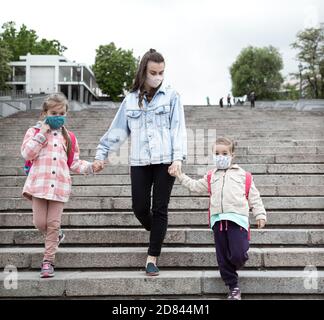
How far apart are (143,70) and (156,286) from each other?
1732 millimetres

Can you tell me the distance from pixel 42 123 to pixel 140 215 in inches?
43.8

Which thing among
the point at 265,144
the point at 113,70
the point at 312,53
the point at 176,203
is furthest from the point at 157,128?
the point at 113,70

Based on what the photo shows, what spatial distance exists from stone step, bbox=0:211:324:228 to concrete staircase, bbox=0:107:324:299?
0.01 m

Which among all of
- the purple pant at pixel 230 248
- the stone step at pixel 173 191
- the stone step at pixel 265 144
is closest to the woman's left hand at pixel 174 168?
the purple pant at pixel 230 248

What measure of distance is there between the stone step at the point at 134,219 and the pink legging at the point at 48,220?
982 millimetres

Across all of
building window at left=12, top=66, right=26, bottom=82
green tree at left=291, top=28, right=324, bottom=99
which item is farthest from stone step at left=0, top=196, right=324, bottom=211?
building window at left=12, top=66, right=26, bottom=82

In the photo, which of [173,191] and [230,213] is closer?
[230,213]

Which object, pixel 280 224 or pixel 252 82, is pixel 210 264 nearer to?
pixel 280 224

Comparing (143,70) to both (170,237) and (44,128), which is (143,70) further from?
(170,237)

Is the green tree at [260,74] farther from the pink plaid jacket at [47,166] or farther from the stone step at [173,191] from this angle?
the pink plaid jacket at [47,166]

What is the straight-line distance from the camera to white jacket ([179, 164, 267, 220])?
3.61 metres

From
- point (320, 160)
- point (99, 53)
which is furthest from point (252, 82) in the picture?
point (320, 160)

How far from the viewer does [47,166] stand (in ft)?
12.9
